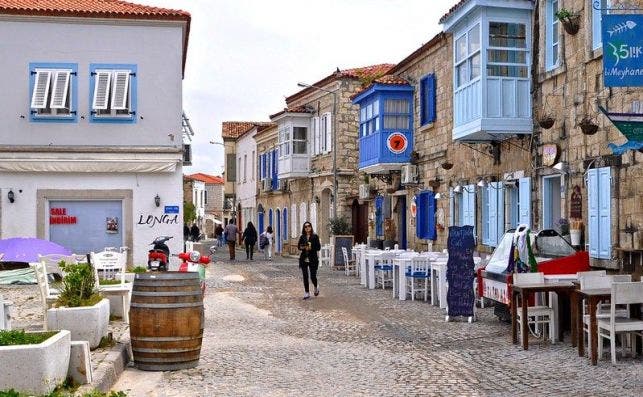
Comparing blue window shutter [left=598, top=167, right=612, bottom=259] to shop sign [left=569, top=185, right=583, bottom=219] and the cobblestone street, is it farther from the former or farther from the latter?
the cobblestone street

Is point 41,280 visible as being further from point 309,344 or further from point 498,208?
point 498,208

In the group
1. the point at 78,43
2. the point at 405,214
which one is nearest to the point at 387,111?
the point at 405,214

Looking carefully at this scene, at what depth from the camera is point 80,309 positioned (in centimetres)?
862

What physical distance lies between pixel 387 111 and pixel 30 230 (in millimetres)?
10038

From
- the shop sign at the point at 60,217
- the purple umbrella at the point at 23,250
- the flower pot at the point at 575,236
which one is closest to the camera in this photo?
the flower pot at the point at 575,236

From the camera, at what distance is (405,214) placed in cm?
2500

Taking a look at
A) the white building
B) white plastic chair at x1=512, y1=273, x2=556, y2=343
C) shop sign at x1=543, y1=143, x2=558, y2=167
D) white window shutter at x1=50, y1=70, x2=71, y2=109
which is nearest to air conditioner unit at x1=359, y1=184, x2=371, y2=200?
the white building

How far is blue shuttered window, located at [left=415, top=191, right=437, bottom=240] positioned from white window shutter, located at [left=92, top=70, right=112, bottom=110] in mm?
8696

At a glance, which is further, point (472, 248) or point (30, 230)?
point (30, 230)

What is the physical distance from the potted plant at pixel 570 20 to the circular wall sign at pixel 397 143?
9612 mm

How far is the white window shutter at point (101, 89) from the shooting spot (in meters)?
20.2

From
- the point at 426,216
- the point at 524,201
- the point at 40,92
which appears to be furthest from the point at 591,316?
the point at 40,92

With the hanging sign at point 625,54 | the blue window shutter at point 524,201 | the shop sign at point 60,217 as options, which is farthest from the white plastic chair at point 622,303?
the shop sign at point 60,217

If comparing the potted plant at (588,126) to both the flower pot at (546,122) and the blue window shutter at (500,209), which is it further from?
the blue window shutter at (500,209)
